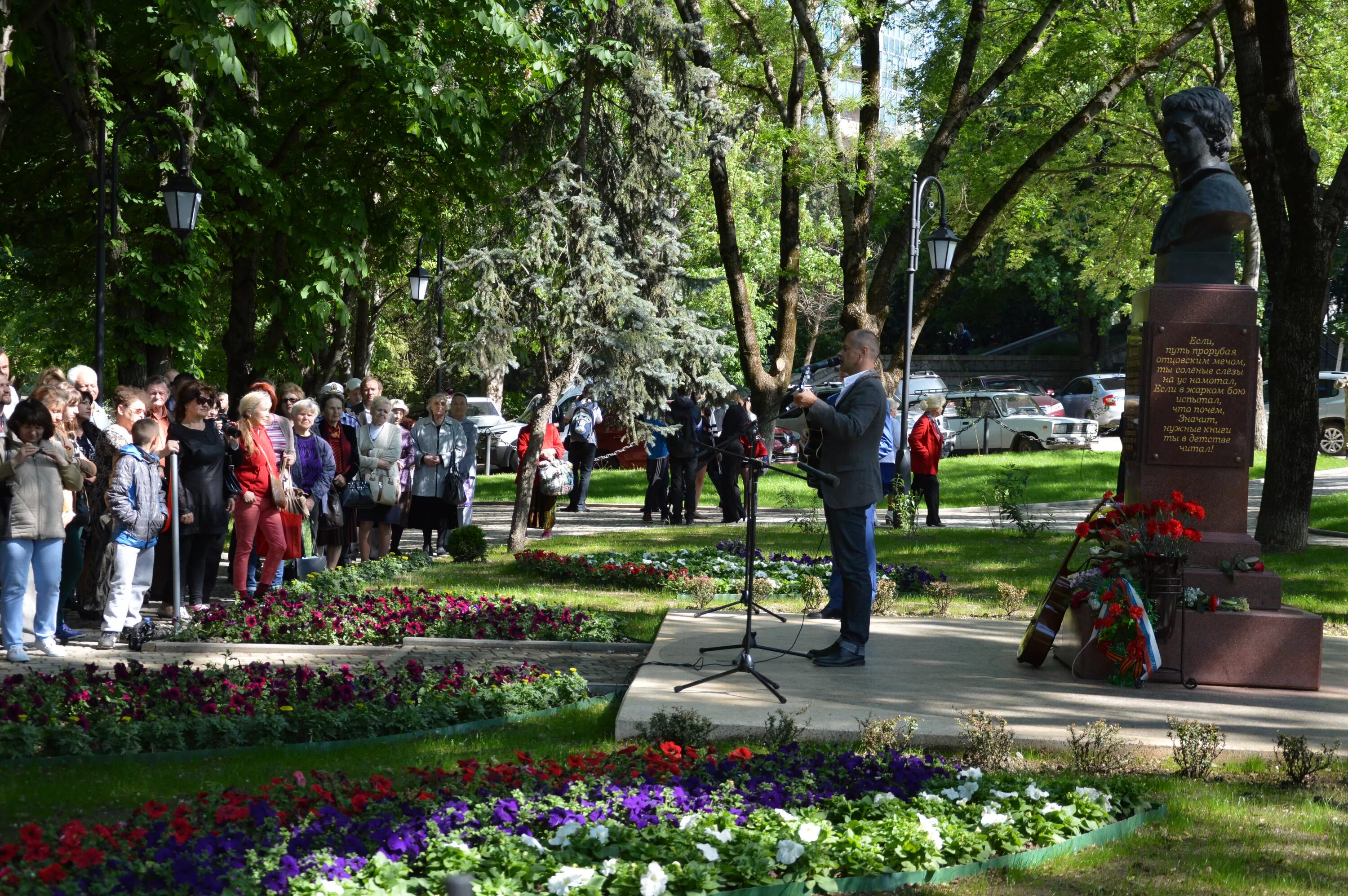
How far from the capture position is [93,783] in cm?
593

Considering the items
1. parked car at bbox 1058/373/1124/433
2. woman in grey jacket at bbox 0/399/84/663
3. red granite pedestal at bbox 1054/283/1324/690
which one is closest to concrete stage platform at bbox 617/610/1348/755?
red granite pedestal at bbox 1054/283/1324/690

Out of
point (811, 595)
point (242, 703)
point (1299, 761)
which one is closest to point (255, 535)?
point (242, 703)

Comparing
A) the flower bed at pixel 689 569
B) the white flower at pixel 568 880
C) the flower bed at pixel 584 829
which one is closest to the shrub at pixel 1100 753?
the flower bed at pixel 584 829

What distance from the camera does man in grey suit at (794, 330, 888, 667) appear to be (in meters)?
8.05

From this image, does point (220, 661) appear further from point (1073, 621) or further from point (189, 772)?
point (1073, 621)

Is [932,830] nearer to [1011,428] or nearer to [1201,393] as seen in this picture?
[1201,393]

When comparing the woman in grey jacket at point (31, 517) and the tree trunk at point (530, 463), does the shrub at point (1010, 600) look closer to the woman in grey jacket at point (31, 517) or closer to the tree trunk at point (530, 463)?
the tree trunk at point (530, 463)

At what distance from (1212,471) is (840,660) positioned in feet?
8.74

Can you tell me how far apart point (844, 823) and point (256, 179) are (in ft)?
46.2

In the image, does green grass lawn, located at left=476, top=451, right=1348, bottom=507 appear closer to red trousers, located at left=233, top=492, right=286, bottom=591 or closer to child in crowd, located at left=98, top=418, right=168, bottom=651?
red trousers, located at left=233, top=492, right=286, bottom=591

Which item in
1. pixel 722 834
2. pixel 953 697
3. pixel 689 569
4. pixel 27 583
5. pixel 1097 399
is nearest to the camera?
pixel 722 834

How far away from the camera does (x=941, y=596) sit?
11883 mm

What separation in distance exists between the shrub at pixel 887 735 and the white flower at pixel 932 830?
0.97 m

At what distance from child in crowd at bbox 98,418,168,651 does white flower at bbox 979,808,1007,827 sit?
6747 millimetres
